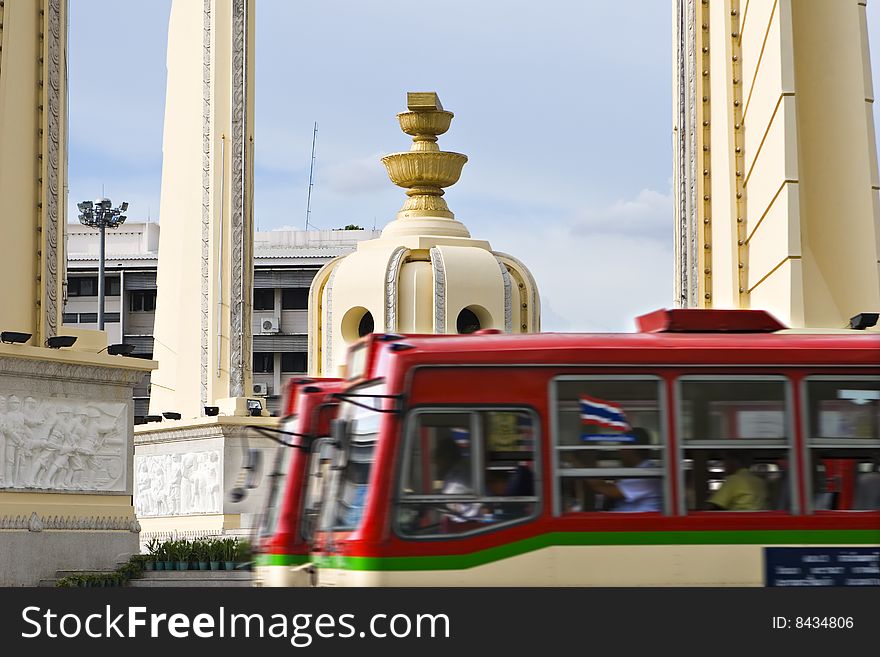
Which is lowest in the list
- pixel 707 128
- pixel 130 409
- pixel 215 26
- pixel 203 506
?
pixel 203 506

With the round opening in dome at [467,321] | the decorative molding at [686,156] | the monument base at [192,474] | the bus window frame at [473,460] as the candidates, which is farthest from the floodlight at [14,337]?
the round opening in dome at [467,321]

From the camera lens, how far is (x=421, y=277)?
34.6m

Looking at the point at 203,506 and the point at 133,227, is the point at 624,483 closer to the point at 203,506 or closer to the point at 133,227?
the point at 203,506

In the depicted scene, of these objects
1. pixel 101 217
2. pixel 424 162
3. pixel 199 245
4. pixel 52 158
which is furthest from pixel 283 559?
pixel 101 217

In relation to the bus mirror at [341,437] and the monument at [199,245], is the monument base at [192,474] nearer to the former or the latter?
the monument at [199,245]

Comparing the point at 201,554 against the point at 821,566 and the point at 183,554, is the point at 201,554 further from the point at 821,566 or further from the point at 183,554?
the point at 821,566

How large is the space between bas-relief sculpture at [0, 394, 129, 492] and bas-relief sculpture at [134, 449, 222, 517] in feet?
19.1

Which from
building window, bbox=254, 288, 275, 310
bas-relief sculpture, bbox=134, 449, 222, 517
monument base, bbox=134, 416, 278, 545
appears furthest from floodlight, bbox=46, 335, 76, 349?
building window, bbox=254, 288, 275, 310

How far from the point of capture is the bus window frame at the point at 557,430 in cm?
980

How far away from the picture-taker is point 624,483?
9898 mm

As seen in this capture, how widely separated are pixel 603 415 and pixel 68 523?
47.4ft

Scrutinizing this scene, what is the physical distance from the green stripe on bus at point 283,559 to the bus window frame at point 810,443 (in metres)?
3.98

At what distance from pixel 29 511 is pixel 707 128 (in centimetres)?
1178
